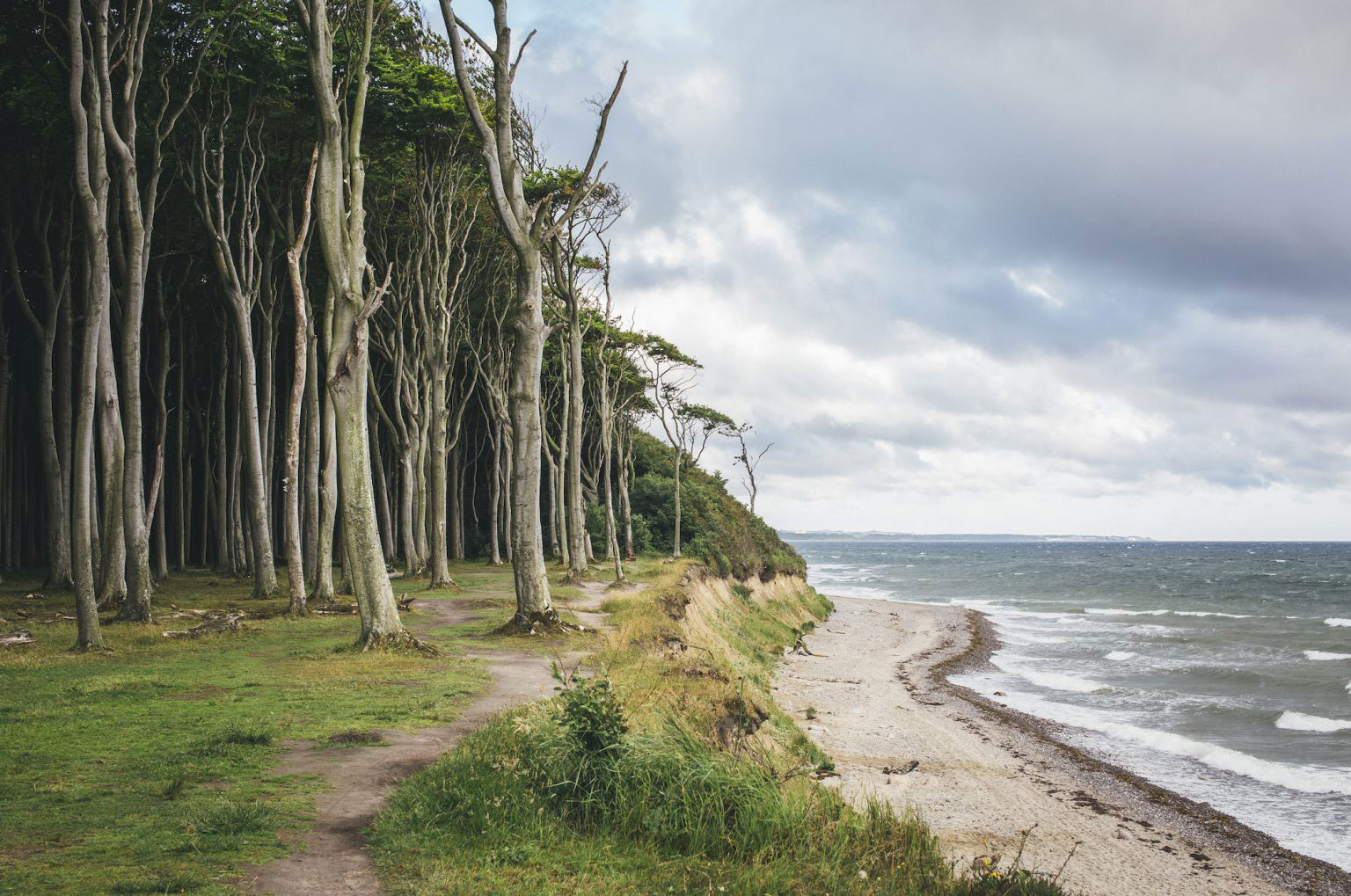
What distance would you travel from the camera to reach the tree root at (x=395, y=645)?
42.5ft

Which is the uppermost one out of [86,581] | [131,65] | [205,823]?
[131,65]

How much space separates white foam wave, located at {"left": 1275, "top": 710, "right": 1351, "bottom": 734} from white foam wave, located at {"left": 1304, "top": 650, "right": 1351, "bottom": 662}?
10.9 metres

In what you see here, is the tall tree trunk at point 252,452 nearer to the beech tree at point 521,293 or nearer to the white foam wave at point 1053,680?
the beech tree at point 521,293

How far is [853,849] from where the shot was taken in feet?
21.4

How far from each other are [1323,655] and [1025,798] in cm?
2301

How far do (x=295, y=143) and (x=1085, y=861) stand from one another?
856 inches

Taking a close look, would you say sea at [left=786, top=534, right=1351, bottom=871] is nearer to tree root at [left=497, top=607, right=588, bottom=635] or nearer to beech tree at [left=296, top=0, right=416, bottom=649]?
tree root at [left=497, top=607, right=588, bottom=635]

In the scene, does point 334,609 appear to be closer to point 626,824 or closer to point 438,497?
point 438,497

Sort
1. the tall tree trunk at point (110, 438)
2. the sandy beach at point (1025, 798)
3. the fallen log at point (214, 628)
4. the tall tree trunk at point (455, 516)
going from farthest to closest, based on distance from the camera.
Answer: the tall tree trunk at point (455, 516) → the tall tree trunk at point (110, 438) → the fallen log at point (214, 628) → the sandy beach at point (1025, 798)

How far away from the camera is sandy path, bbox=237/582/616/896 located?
16.5 feet

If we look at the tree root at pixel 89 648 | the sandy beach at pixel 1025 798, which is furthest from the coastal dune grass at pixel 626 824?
the tree root at pixel 89 648

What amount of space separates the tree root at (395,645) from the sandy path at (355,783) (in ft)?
3.89

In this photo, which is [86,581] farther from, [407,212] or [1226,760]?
[1226,760]

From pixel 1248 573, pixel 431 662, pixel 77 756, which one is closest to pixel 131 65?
pixel 431 662
